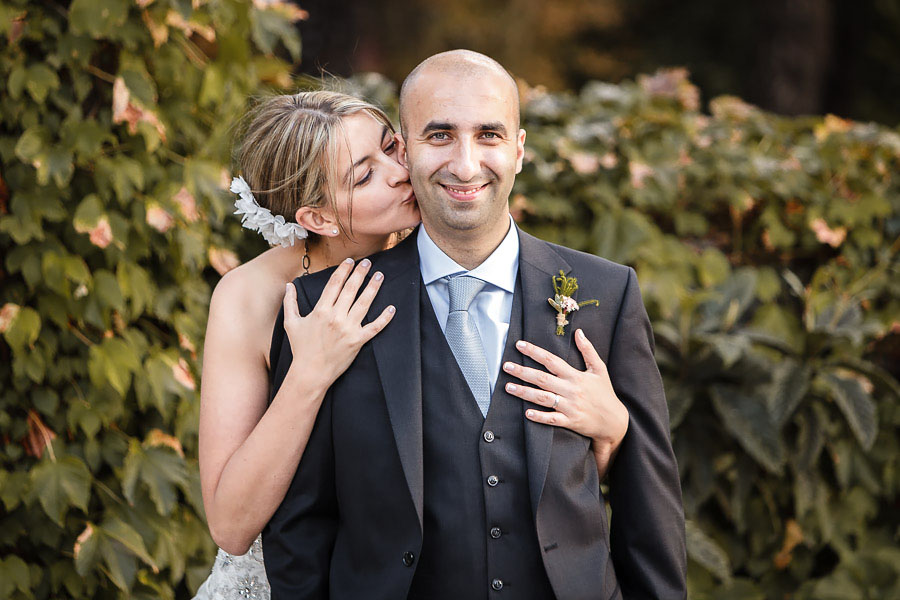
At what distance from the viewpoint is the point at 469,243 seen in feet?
7.13

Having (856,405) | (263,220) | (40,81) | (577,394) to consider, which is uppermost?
(40,81)

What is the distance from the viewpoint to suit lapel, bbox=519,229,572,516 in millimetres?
1995

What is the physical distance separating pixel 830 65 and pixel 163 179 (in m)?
10.2

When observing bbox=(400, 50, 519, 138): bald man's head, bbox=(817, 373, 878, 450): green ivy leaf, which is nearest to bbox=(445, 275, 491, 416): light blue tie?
bbox=(400, 50, 519, 138): bald man's head

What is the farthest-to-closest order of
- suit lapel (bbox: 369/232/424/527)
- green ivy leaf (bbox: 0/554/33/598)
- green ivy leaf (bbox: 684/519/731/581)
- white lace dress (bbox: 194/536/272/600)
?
green ivy leaf (bbox: 684/519/731/581) → green ivy leaf (bbox: 0/554/33/598) → white lace dress (bbox: 194/536/272/600) → suit lapel (bbox: 369/232/424/527)

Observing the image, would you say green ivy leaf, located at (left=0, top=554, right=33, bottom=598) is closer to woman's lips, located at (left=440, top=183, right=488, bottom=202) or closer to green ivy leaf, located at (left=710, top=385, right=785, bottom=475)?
woman's lips, located at (left=440, top=183, right=488, bottom=202)

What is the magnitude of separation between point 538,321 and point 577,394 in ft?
0.67

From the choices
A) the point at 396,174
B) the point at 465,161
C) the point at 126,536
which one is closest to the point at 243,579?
the point at 126,536

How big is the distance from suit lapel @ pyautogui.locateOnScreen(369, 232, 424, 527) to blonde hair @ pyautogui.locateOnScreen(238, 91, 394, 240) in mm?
284

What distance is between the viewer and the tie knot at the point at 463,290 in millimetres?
2152

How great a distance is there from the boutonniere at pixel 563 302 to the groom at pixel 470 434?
0.8 inches

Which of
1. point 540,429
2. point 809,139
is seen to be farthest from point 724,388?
point 540,429

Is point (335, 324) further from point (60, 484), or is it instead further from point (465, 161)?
point (60, 484)

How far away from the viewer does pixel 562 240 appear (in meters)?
4.37
